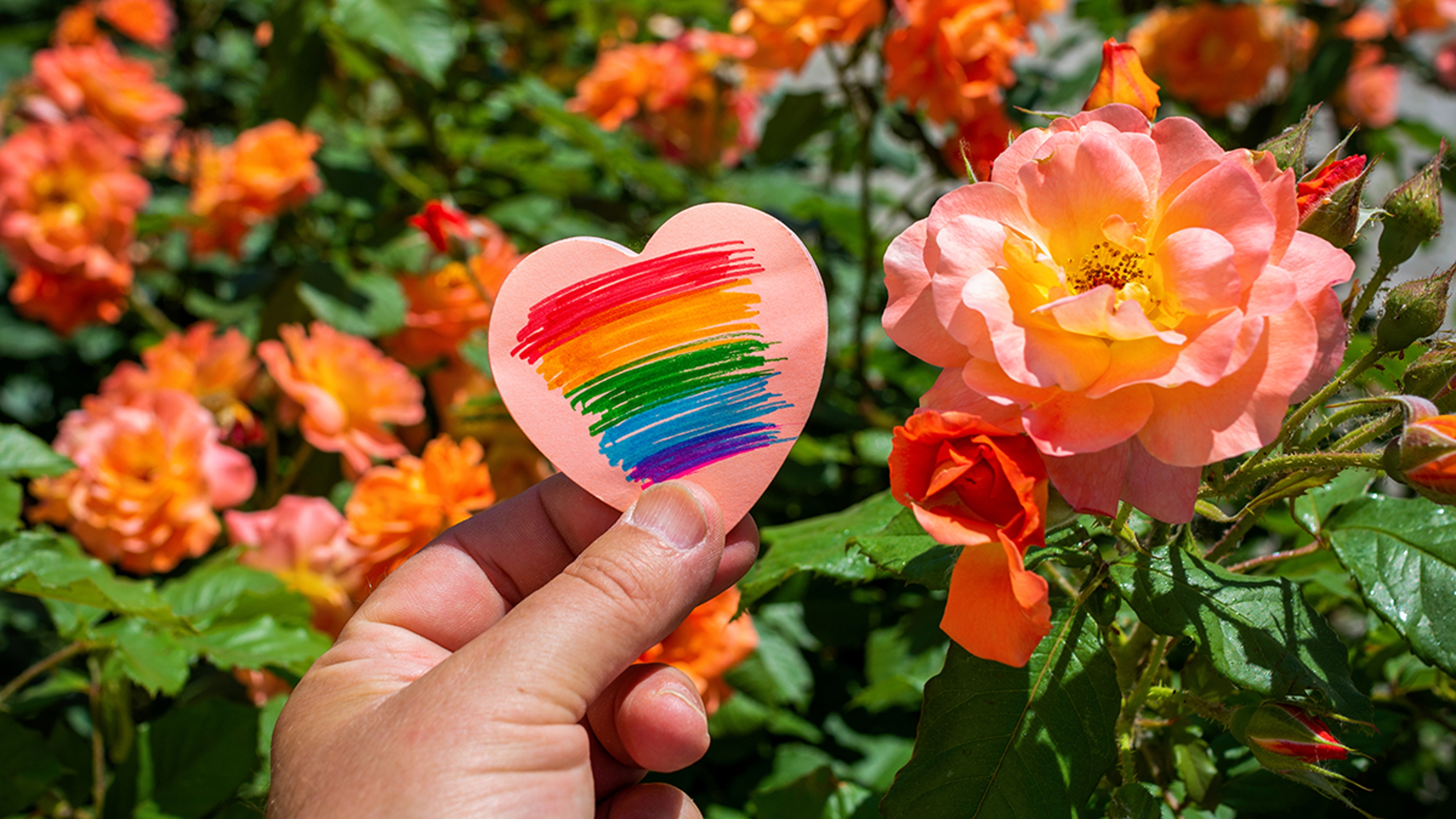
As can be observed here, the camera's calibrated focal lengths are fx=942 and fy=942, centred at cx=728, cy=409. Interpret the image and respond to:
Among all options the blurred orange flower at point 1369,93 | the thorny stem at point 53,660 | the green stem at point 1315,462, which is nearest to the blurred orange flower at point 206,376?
the thorny stem at point 53,660

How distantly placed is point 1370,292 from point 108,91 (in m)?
2.87

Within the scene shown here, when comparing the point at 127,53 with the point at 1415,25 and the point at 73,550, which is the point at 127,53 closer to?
the point at 73,550

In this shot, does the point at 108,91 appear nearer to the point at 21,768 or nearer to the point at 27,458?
the point at 27,458

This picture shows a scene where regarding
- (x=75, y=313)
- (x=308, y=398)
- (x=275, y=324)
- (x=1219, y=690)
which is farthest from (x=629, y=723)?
(x=75, y=313)

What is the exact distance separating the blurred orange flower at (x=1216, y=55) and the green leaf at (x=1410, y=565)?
1.91 meters

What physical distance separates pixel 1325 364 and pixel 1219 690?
16.4 inches

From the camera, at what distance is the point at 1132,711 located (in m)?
0.89

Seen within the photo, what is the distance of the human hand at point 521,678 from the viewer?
76 centimetres

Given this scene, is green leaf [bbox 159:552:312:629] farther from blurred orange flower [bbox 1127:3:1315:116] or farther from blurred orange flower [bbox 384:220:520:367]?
blurred orange flower [bbox 1127:3:1315:116]

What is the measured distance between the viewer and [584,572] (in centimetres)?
85

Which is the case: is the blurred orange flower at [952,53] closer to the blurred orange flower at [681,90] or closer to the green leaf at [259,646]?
the blurred orange flower at [681,90]

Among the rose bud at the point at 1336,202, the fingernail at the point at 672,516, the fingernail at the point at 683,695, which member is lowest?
the fingernail at the point at 683,695

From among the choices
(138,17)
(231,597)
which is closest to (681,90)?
(231,597)

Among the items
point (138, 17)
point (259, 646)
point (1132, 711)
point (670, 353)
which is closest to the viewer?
Result: point (1132, 711)
